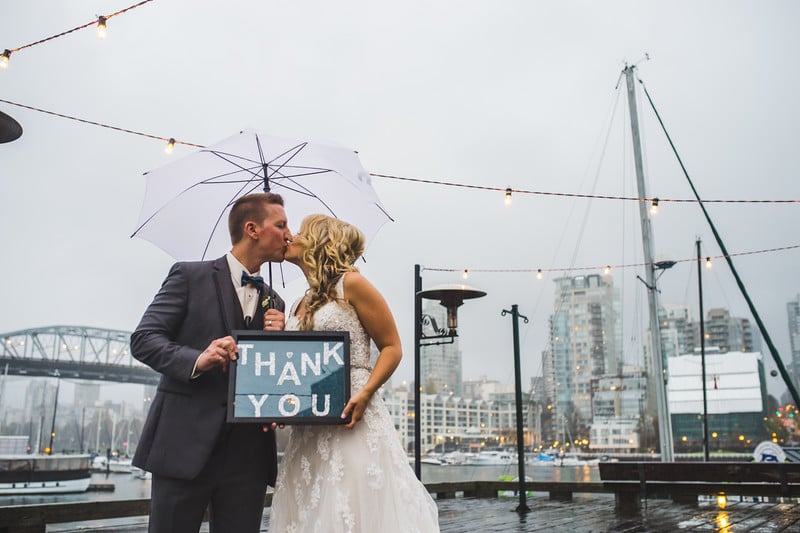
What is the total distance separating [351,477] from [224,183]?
6.16ft

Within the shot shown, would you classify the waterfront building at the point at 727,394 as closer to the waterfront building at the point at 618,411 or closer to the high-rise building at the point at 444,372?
the waterfront building at the point at 618,411

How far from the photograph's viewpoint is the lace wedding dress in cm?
259

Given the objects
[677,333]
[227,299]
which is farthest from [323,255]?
[677,333]

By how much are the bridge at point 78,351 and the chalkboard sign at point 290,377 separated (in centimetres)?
8986

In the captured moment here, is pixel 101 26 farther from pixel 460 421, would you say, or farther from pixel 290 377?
pixel 460 421

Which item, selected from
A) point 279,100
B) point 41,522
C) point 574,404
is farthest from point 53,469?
point 574,404

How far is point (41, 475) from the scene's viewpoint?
43.7 meters

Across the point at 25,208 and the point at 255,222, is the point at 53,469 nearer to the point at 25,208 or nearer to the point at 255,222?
the point at 255,222

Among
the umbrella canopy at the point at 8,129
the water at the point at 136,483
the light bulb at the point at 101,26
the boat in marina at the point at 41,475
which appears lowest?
the water at the point at 136,483

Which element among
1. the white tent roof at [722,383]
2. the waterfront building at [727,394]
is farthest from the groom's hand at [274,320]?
the white tent roof at [722,383]

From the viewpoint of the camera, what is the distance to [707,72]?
45094mm

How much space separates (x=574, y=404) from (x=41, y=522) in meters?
127

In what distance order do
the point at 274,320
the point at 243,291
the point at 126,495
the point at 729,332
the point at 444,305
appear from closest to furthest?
the point at 274,320
the point at 243,291
the point at 444,305
the point at 126,495
the point at 729,332

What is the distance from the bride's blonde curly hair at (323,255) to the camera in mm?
2818
